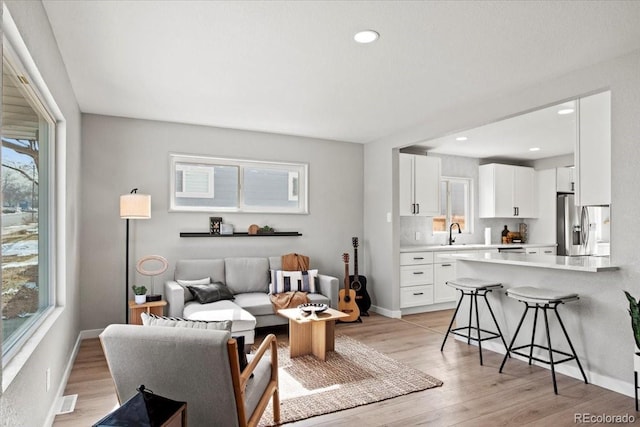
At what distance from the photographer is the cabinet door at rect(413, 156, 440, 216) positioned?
614 cm

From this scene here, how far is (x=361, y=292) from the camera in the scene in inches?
217

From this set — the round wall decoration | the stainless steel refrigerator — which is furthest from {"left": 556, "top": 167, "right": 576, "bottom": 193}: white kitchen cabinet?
the round wall decoration

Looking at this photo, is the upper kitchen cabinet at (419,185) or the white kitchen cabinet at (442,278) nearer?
the white kitchen cabinet at (442,278)

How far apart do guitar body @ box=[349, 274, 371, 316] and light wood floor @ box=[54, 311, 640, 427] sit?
1342 mm

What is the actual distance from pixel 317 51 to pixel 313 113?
1594 millimetres

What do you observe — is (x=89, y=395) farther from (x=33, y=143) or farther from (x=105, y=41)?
(x=105, y=41)

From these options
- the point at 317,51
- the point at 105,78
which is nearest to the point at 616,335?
the point at 317,51

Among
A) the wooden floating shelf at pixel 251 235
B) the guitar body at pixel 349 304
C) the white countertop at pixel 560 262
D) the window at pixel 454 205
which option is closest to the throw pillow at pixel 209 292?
the wooden floating shelf at pixel 251 235

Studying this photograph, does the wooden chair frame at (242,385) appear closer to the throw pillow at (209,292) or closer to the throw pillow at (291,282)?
the throw pillow at (209,292)

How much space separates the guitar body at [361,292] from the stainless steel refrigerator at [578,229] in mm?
3846

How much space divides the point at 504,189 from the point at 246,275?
186 inches

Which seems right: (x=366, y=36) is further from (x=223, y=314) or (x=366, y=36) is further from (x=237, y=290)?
(x=237, y=290)

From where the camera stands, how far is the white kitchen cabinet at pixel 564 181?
7.10m

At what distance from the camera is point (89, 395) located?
118 inches
